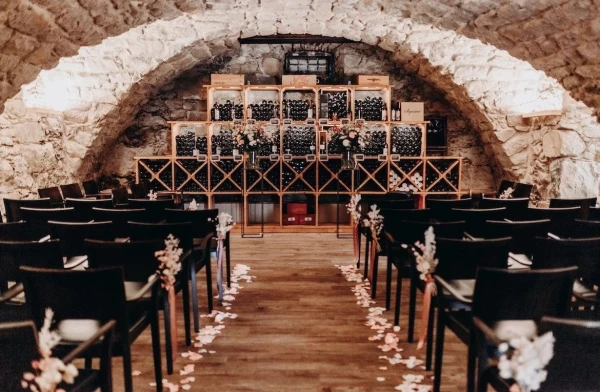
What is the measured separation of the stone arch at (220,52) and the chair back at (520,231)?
366cm

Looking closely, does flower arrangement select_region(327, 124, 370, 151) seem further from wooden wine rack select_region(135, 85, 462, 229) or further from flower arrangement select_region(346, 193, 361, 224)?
flower arrangement select_region(346, 193, 361, 224)

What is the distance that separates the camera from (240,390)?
2.59m

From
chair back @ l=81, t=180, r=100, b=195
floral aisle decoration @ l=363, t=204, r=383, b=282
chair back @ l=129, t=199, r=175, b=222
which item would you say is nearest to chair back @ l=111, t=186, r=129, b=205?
chair back @ l=81, t=180, r=100, b=195

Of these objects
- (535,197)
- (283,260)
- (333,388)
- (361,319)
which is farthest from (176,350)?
(535,197)

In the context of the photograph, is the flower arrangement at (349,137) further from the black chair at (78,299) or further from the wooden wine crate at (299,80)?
the black chair at (78,299)

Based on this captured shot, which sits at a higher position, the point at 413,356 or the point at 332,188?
the point at 332,188

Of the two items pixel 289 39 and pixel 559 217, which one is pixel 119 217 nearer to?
pixel 559 217

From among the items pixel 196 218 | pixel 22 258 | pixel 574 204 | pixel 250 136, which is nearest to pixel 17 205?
pixel 196 218

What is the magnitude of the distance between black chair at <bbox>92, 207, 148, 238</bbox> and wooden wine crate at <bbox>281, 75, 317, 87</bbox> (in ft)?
15.2

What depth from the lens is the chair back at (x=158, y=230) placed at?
3082 mm

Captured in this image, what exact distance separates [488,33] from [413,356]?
315 cm

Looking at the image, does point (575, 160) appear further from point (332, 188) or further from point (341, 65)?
point (341, 65)

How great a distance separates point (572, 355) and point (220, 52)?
7364mm

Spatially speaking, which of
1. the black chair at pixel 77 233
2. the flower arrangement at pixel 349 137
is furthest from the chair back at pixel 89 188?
the black chair at pixel 77 233
